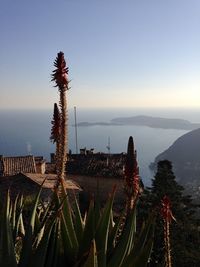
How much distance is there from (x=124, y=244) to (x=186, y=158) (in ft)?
426

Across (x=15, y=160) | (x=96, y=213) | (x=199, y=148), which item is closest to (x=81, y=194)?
(x=15, y=160)

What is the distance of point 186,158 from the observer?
131 metres

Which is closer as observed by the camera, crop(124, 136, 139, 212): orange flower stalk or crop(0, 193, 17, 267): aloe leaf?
crop(0, 193, 17, 267): aloe leaf

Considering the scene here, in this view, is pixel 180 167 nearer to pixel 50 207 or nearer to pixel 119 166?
pixel 119 166

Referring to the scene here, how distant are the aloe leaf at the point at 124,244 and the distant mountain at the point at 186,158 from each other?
106m

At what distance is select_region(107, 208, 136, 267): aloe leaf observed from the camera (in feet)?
11.5

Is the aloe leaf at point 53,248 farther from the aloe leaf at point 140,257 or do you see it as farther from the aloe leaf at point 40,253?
the aloe leaf at point 140,257

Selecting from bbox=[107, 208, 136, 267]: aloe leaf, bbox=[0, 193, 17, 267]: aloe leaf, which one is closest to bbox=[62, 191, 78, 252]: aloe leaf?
bbox=[107, 208, 136, 267]: aloe leaf

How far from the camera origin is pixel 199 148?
138m

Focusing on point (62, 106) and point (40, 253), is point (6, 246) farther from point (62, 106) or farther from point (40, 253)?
point (62, 106)

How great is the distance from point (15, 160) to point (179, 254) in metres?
20.3

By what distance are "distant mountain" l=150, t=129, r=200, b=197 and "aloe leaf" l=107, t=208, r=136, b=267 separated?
10637 cm

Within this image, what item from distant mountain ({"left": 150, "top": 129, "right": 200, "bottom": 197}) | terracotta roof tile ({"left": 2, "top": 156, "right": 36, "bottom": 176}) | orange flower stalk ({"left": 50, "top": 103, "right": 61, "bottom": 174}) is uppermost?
orange flower stalk ({"left": 50, "top": 103, "right": 61, "bottom": 174})

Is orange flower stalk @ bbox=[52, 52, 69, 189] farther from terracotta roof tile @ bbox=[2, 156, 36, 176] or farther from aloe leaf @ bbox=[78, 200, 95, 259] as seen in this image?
terracotta roof tile @ bbox=[2, 156, 36, 176]
